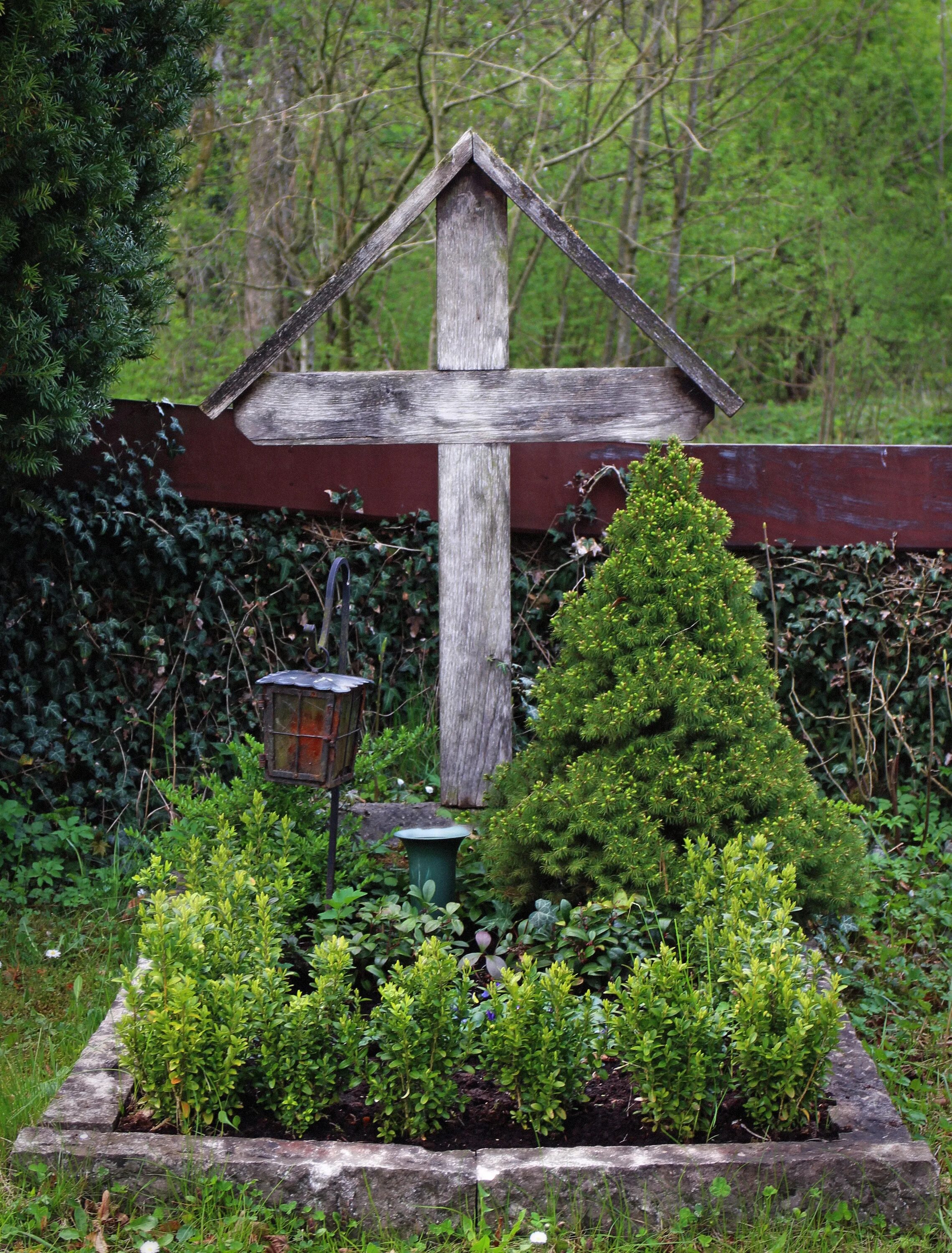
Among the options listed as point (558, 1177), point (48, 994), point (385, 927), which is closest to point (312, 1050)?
point (558, 1177)

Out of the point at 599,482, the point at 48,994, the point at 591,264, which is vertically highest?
the point at 591,264

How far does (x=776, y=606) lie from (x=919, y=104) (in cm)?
1040

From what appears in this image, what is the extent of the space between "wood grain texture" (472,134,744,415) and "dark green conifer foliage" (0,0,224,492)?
1106 mm

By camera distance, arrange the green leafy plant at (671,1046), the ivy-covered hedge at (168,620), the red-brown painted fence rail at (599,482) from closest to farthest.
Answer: the green leafy plant at (671,1046) → the ivy-covered hedge at (168,620) → the red-brown painted fence rail at (599,482)

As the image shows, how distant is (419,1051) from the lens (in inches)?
90.8

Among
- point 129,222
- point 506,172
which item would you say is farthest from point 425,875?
point 129,222

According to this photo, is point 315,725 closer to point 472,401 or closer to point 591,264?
point 472,401

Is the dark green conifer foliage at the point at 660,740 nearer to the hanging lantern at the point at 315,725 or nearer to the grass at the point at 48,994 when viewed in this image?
the hanging lantern at the point at 315,725

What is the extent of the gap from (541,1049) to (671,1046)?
0.27 meters

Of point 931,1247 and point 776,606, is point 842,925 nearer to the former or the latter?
point 931,1247

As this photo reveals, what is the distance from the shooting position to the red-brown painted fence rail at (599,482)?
4.46 meters

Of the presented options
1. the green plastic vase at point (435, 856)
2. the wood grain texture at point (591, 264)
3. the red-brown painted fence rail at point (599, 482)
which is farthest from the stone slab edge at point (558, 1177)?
the red-brown painted fence rail at point (599, 482)

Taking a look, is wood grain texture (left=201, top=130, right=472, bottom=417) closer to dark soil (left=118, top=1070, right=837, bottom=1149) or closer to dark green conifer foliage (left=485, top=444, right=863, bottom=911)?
dark green conifer foliage (left=485, top=444, right=863, bottom=911)

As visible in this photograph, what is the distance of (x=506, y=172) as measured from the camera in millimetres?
3354
